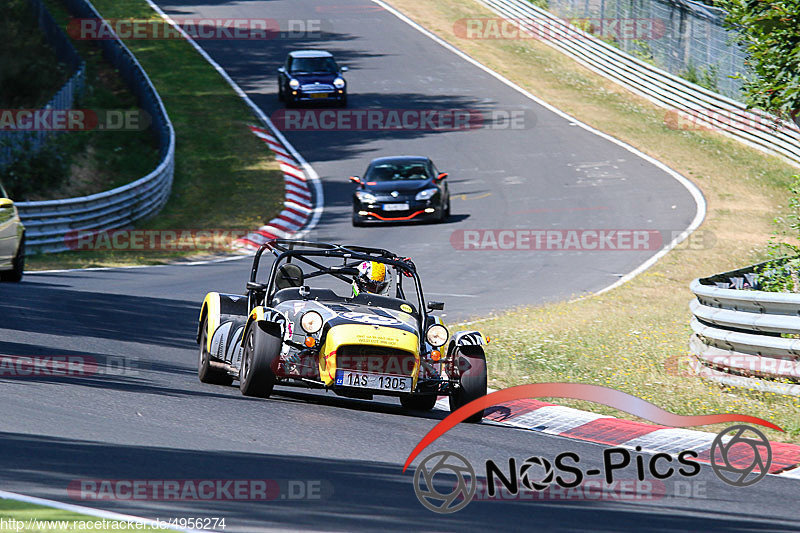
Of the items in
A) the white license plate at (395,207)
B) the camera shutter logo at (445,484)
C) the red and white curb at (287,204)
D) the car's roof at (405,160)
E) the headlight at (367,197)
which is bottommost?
the red and white curb at (287,204)

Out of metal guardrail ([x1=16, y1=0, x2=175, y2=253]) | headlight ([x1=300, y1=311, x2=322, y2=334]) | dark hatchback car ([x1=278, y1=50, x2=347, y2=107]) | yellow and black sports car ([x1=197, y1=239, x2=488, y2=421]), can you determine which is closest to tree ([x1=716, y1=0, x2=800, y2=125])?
yellow and black sports car ([x1=197, y1=239, x2=488, y2=421])

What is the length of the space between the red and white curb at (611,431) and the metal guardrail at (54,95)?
1786cm

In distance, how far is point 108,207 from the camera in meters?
24.9

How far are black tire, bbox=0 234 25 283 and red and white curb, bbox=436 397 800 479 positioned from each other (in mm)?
8044

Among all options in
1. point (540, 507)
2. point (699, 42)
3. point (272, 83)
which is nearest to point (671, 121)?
point (699, 42)

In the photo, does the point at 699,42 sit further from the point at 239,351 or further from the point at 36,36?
the point at 239,351

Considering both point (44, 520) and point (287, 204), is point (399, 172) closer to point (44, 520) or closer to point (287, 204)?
point (287, 204)

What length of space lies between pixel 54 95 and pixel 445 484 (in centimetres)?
2691

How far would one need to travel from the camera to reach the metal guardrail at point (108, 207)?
2261cm

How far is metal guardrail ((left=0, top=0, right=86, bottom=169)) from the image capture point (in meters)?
26.1

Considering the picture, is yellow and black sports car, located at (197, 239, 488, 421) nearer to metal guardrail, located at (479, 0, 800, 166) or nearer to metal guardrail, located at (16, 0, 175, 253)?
metal guardrail, located at (16, 0, 175, 253)

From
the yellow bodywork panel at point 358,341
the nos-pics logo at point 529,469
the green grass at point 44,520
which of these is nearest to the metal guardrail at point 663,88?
the nos-pics logo at point 529,469

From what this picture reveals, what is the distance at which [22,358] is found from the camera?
11094 millimetres

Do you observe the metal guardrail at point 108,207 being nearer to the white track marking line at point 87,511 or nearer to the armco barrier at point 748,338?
the armco barrier at point 748,338
